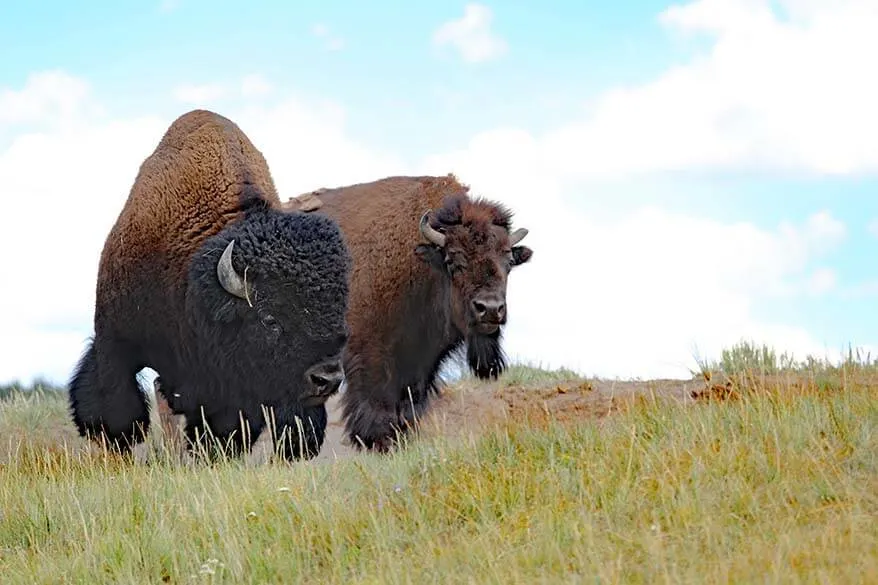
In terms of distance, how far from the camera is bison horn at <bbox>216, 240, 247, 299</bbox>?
7.81 meters

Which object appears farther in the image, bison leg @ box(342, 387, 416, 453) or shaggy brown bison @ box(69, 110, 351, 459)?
bison leg @ box(342, 387, 416, 453)

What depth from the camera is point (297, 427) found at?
8281 millimetres

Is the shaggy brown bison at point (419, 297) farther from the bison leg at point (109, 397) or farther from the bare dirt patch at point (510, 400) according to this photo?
the bison leg at point (109, 397)

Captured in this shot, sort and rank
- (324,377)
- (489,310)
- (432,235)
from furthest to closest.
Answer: (432,235) → (489,310) → (324,377)

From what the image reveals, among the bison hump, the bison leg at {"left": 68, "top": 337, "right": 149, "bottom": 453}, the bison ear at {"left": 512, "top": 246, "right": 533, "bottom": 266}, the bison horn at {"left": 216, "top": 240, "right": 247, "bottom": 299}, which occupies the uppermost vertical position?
the bison hump

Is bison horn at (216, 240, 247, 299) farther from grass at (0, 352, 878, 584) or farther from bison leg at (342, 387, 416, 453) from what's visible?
bison leg at (342, 387, 416, 453)

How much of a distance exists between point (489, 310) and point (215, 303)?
2294 millimetres

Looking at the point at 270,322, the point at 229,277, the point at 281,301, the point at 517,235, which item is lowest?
the point at 270,322

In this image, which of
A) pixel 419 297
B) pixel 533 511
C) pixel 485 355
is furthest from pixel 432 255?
pixel 533 511

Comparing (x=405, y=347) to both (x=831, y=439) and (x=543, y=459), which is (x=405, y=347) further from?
(x=831, y=439)

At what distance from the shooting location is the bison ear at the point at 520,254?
1000cm

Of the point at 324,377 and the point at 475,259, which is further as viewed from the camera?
the point at 475,259

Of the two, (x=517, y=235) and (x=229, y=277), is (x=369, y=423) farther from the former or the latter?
(x=229, y=277)

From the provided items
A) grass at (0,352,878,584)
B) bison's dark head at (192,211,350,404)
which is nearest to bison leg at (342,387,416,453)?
bison's dark head at (192,211,350,404)
